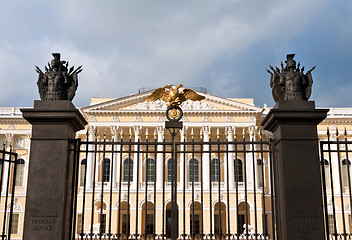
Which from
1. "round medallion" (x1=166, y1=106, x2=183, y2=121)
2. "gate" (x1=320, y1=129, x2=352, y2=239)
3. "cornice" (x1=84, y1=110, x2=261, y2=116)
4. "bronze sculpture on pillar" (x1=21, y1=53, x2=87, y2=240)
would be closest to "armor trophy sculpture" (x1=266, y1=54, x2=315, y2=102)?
"gate" (x1=320, y1=129, x2=352, y2=239)

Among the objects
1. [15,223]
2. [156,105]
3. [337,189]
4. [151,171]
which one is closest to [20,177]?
[15,223]

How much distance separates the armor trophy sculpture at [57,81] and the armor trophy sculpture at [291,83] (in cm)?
320

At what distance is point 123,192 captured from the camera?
28969 millimetres

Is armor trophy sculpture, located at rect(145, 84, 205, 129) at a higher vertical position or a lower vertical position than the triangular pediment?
lower

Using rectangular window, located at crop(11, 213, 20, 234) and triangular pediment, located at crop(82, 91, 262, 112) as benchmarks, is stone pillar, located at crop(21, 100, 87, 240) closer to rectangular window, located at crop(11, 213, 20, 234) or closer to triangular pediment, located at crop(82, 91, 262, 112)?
triangular pediment, located at crop(82, 91, 262, 112)

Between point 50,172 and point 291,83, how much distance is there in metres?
4.00

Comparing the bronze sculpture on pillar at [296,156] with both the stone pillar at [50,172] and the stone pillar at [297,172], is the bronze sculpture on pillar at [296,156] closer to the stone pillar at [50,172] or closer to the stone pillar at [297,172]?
the stone pillar at [297,172]

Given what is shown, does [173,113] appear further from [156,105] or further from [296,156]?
[156,105]

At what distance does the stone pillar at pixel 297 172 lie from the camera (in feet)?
18.2

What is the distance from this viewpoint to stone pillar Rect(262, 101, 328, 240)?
18.2ft

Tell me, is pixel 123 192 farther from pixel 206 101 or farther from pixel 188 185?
pixel 206 101

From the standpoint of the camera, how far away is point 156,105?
3300 cm

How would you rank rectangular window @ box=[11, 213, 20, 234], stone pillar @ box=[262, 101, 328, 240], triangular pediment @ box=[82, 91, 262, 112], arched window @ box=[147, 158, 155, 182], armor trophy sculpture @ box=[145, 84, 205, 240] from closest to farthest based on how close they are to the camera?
stone pillar @ box=[262, 101, 328, 240] → armor trophy sculpture @ box=[145, 84, 205, 240] → rectangular window @ box=[11, 213, 20, 234] → arched window @ box=[147, 158, 155, 182] → triangular pediment @ box=[82, 91, 262, 112]

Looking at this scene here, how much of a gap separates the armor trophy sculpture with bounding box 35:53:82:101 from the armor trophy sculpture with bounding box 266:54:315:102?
320 cm
